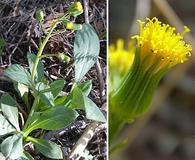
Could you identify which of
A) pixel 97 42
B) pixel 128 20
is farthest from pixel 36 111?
pixel 128 20

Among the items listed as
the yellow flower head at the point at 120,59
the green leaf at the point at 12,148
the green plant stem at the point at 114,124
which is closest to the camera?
the green leaf at the point at 12,148

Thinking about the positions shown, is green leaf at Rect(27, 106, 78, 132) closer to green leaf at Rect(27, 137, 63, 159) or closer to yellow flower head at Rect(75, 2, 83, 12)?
green leaf at Rect(27, 137, 63, 159)

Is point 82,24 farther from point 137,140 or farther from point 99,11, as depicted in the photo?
point 137,140

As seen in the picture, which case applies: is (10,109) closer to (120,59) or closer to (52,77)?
(52,77)

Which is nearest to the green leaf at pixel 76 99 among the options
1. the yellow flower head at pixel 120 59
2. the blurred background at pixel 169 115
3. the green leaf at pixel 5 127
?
the green leaf at pixel 5 127

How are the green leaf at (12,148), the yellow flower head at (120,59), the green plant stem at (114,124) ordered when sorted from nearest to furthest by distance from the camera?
1. the green leaf at (12,148)
2. the green plant stem at (114,124)
3. the yellow flower head at (120,59)

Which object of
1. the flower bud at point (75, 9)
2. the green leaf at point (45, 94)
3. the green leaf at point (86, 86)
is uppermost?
the flower bud at point (75, 9)

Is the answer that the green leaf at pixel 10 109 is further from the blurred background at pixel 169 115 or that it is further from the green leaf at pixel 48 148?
the blurred background at pixel 169 115
